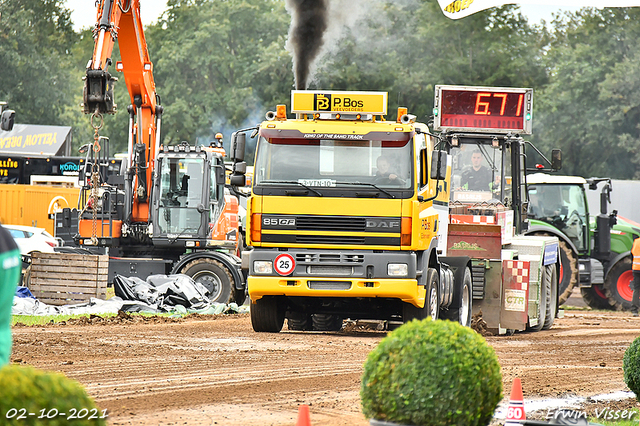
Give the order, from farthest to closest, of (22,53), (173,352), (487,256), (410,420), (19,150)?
(22,53), (19,150), (487,256), (173,352), (410,420)

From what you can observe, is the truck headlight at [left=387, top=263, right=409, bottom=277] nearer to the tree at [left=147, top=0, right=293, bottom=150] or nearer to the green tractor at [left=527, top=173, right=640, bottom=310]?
the green tractor at [left=527, top=173, right=640, bottom=310]

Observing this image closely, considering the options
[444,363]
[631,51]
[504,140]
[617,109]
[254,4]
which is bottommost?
[444,363]

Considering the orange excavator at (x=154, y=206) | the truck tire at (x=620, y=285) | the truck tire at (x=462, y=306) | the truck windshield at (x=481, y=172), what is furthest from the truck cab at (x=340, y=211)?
the truck tire at (x=620, y=285)

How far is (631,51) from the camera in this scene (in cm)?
4919

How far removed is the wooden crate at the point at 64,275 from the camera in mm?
17969

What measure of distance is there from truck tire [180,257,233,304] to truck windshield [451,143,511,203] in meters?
5.46

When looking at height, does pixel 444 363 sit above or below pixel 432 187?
below

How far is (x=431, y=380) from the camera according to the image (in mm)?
5402

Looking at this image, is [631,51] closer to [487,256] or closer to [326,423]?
[487,256]

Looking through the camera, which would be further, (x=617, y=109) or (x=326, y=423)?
(x=617, y=109)

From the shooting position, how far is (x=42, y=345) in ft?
40.5

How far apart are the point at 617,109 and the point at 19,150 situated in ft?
94.7

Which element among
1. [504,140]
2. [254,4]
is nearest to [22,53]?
[254,4]

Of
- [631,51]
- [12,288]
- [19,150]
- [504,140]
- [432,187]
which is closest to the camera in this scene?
[12,288]
